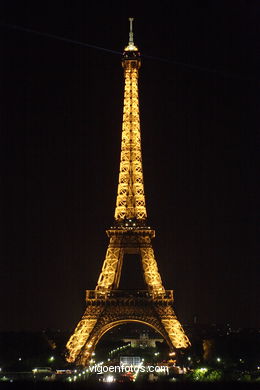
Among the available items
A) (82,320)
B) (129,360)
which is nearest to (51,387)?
(82,320)

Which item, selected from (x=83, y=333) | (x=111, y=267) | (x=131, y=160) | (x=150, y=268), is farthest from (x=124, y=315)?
(x=131, y=160)

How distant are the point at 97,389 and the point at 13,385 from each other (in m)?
4.02

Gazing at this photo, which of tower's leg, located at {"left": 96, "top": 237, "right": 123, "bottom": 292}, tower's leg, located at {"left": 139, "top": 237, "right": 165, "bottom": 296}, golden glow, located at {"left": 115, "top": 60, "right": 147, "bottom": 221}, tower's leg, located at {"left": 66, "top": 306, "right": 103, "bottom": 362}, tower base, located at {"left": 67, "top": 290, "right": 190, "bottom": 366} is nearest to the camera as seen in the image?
tower's leg, located at {"left": 66, "top": 306, "right": 103, "bottom": 362}

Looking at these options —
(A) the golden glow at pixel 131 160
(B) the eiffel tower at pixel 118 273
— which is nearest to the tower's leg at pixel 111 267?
(B) the eiffel tower at pixel 118 273

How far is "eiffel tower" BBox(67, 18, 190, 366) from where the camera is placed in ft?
196

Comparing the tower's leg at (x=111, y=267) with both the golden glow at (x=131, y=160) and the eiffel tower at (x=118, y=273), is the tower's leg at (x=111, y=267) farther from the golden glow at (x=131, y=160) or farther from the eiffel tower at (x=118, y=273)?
the golden glow at (x=131, y=160)

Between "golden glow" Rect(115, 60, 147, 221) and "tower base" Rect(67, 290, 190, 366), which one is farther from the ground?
"golden glow" Rect(115, 60, 147, 221)

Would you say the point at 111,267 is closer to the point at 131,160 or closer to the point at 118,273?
the point at 118,273

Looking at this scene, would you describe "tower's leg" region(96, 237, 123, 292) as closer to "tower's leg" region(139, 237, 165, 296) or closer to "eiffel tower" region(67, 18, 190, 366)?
"eiffel tower" region(67, 18, 190, 366)

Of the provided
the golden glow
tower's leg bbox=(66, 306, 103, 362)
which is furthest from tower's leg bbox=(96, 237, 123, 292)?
the golden glow

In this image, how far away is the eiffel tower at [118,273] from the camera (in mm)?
59656

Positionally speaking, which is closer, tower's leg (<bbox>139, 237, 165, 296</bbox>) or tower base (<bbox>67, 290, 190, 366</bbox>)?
tower base (<bbox>67, 290, 190, 366</bbox>)

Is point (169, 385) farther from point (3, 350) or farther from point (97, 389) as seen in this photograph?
point (3, 350)

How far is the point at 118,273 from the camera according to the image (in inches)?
2514
